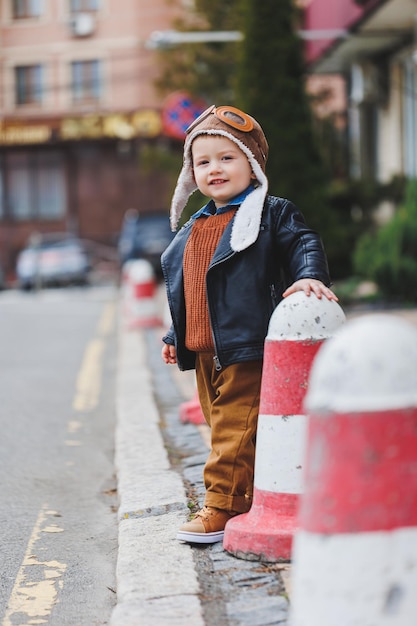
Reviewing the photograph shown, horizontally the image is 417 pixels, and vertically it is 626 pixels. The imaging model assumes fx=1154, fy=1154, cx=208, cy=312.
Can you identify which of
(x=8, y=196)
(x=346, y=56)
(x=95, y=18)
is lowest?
(x=8, y=196)

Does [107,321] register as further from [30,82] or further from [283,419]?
[30,82]

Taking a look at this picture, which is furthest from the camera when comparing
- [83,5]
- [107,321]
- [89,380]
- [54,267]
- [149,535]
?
[83,5]

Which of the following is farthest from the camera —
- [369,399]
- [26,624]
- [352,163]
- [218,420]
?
[352,163]

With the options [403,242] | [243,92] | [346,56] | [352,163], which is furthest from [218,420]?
[352,163]

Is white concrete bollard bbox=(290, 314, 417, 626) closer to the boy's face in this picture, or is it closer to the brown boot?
the brown boot

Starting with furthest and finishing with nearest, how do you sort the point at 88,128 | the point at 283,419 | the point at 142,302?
the point at 88,128
the point at 142,302
the point at 283,419

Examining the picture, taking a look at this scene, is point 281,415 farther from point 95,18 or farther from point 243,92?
point 95,18

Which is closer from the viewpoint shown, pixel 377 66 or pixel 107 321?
pixel 107 321

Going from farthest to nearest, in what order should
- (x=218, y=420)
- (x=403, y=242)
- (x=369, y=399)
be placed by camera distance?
(x=403, y=242), (x=218, y=420), (x=369, y=399)

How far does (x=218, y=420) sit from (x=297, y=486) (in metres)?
0.50

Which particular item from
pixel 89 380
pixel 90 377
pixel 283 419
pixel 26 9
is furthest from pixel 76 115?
pixel 283 419

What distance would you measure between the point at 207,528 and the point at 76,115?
36083mm

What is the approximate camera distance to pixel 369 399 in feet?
8.36

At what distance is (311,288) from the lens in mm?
3773
